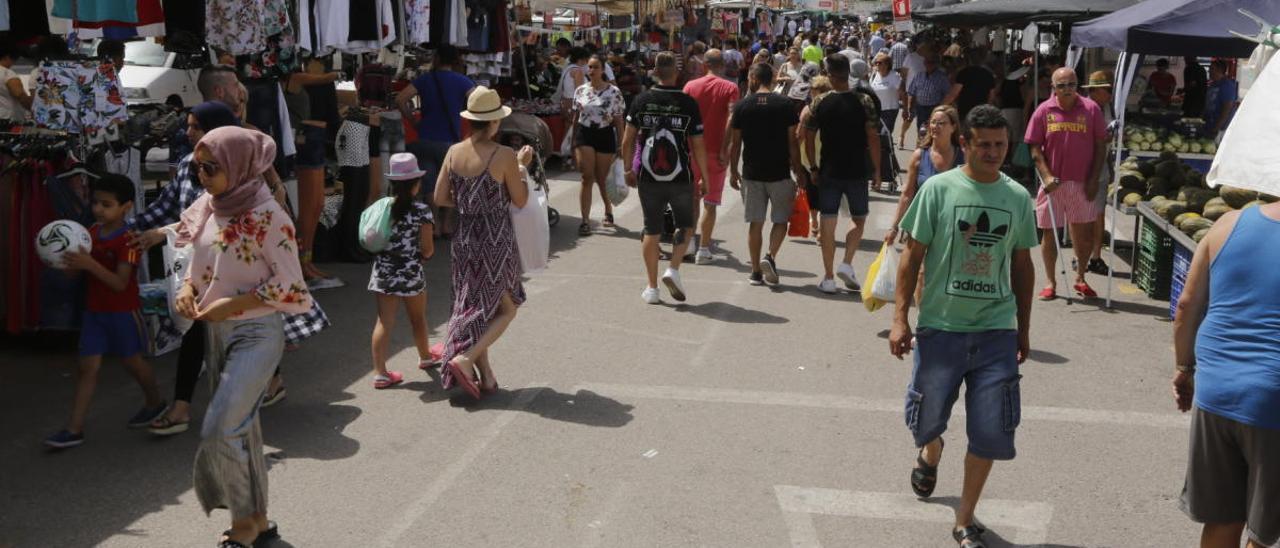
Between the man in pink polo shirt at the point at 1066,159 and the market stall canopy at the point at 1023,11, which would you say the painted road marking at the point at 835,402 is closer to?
the man in pink polo shirt at the point at 1066,159

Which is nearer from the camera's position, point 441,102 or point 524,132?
point 441,102

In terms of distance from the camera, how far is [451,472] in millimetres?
6008

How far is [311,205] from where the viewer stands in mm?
10289

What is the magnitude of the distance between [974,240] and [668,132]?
15.9 feet

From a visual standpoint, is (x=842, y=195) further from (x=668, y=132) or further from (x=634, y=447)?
(x=634, y=447)

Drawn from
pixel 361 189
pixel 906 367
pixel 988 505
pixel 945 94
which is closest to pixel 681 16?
pixel 945 94

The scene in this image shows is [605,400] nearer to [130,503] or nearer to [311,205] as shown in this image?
[130,503]

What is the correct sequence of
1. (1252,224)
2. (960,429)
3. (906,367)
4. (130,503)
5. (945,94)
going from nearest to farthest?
(1252,224), (130,503), (960,429), (906,367), (945,94)

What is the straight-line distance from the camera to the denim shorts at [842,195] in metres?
10.1

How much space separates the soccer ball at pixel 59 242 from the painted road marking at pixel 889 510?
357 cm

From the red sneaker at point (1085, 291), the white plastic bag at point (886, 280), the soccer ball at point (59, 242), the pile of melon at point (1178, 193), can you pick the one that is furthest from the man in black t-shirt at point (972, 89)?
the soccer ball at point (59, 242)

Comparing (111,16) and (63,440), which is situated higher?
(111,16)

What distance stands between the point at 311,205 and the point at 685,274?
125 inches

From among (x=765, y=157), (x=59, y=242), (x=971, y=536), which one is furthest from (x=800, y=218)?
(x=59, y=242)
